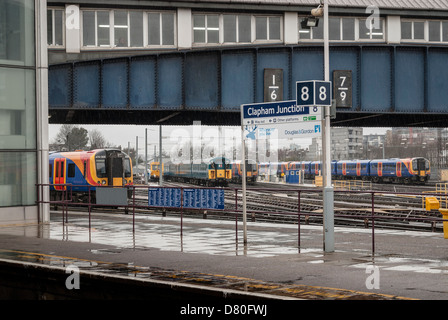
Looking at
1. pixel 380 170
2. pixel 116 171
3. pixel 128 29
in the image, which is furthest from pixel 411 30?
pixel 380 170

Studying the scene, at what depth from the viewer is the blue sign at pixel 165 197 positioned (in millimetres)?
16859

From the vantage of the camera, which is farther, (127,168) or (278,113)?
(127,168)

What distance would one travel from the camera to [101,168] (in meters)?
39.8

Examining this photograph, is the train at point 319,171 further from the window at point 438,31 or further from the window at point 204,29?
the window at point 204,29

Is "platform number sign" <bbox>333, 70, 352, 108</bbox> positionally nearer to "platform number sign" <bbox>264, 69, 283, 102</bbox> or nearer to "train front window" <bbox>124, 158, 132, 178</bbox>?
"platform number sign" <bbox>264, 69, 283, 102</bbox>

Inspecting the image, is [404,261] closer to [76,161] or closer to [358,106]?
[358,106]

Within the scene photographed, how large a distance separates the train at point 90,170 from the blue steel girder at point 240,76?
13.1m

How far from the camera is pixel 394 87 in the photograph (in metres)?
27.1

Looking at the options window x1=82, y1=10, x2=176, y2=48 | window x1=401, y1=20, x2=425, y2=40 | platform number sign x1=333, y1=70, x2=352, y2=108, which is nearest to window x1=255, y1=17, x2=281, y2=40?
window x1=82, y1=10, x2=176, y2=48

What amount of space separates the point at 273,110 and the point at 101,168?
1057 inches

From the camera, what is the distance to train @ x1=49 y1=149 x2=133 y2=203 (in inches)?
1545

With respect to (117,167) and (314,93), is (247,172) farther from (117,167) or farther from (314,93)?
(314,93)

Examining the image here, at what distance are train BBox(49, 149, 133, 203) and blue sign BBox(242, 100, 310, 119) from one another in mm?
25195

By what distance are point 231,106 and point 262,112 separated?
1233cm
